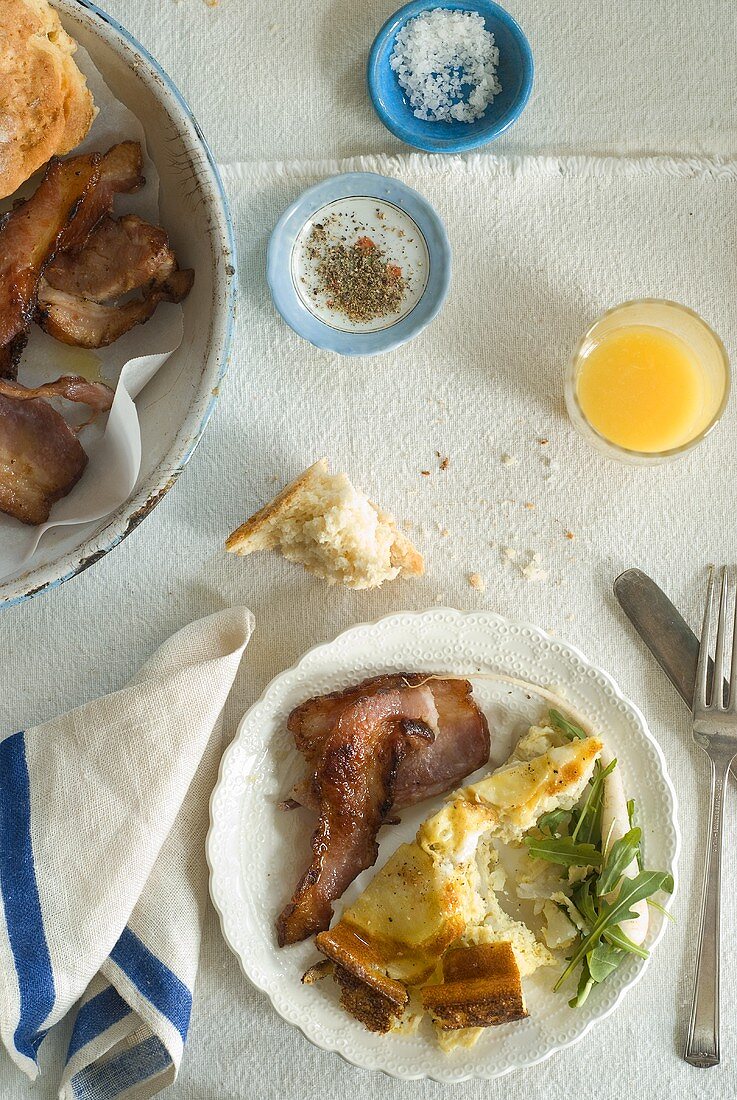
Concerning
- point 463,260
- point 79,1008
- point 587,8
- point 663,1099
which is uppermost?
point 587,8

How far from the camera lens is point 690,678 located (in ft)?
7.01

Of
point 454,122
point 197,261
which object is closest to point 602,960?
point 197,261

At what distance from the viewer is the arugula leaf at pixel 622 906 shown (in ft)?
6.38

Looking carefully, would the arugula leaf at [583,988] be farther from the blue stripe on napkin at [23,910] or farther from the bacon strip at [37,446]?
the bacon strip at [37,446]

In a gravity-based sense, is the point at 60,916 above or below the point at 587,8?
below

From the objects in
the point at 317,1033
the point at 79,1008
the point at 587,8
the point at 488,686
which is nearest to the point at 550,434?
the point at 488,686

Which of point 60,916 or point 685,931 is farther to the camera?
point 685,931

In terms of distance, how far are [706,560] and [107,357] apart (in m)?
1.47

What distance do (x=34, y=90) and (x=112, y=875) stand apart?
1592 mm

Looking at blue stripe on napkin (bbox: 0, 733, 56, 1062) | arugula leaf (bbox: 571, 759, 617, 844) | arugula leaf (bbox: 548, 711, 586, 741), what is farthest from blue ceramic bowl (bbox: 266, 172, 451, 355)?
blue stripe on napkin (bbox: 0, 733, 56, 1062)

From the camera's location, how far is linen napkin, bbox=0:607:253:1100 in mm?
1975

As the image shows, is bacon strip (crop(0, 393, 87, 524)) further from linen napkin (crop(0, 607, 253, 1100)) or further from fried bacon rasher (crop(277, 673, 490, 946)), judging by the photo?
fried bacon rasher (crop(277, 673, 490, 946))

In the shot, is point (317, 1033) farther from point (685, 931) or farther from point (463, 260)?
point (463, 260)

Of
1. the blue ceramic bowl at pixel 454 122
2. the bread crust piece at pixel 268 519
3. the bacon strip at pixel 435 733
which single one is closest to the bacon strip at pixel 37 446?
the bread crust piece at pixel 268 519
